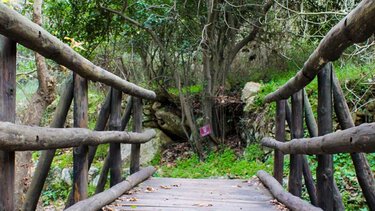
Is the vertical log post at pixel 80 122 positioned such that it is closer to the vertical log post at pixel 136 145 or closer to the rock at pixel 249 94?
the vertical log post at pixel 136 145

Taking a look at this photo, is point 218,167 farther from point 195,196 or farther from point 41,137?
point 41,137

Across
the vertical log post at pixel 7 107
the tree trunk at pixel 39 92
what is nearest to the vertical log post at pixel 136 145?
the tree trunk at pixel 39 92

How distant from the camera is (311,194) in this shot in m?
3.58

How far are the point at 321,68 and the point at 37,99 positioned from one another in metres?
4.38

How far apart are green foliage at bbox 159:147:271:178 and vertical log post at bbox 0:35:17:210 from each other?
5254mm

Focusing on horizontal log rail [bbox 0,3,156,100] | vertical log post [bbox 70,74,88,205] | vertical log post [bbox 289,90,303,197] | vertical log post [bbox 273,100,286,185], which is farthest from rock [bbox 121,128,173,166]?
vertical log post [bbox 70,74,88,205]

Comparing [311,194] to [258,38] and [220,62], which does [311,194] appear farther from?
[258,38]

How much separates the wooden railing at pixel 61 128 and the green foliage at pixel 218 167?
2696 millimetres

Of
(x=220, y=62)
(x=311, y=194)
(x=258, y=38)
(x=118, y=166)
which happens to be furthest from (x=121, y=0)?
(x=311, y=194)

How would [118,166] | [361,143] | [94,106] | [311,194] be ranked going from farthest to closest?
[94,106] → [118,166] → [311,194] → [361,143]

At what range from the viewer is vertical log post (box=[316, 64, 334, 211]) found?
2.66 meters

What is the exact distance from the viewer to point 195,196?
398 centimetres

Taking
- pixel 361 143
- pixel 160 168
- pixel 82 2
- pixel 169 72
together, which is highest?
pixel 82 2

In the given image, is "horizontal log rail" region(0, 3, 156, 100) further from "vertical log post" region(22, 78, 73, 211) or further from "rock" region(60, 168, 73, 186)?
"rock" region(60, 168, 73, 186)
